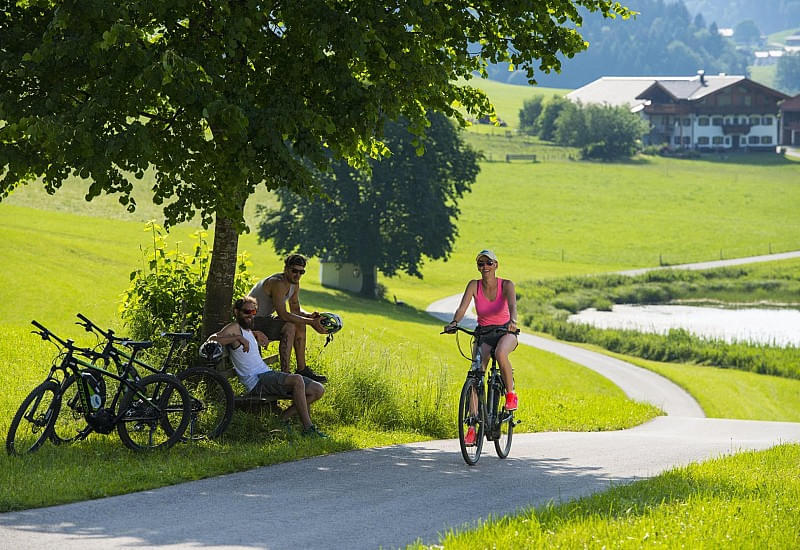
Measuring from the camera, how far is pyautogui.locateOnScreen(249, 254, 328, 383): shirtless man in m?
14.0

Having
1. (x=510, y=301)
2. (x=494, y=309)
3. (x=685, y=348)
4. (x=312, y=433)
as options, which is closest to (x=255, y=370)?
(x=312, y=433)

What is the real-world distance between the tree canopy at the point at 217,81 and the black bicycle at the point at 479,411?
2.68 m

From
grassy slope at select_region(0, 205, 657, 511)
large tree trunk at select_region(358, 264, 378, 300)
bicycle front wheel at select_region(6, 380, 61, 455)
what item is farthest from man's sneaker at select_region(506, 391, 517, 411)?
large tree trunk at select_region(358, 264, 378, 300)

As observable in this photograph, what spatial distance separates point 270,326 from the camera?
14.2m

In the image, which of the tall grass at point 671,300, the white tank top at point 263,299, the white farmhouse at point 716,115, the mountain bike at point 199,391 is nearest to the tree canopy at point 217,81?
the white tank top at point 263,299

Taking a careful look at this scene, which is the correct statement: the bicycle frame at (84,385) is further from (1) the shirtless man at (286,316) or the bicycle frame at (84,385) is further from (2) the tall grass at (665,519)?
(2) the tall grass at (665,519)

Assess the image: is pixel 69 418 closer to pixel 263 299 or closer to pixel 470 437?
pixel 263 299

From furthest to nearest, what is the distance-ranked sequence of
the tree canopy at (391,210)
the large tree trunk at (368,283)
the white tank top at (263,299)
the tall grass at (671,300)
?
the large tree trunk at (368,283) → the tree canopy at (391,210) → the tall grass at (671,300) → the white tank top at (263,299)

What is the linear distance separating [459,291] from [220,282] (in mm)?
52681

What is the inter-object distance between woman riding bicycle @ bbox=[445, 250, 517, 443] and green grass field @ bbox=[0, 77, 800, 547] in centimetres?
196

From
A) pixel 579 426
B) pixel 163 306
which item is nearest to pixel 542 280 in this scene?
pixel 579 426

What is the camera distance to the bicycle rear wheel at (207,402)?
1226cm

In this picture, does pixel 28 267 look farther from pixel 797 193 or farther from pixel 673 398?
pixel 797 193

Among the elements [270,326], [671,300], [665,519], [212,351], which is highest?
[270,326]
